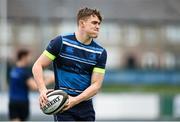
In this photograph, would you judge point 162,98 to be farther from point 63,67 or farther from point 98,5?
point 98,5

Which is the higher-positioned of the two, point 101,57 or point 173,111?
point 101,57

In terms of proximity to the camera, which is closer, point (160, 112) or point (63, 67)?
point (63, 67)

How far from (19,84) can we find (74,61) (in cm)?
560

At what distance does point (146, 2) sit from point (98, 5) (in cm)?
630

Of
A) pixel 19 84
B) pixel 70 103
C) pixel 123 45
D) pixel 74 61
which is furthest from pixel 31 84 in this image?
pixel 123 45

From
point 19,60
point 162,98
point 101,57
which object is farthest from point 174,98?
point 101,57

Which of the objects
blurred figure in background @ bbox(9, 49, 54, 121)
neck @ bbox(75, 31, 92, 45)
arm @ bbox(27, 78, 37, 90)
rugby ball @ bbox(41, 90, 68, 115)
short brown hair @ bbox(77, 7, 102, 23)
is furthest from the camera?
blurred figure in background @ bbox(9, 49, 54, 121)

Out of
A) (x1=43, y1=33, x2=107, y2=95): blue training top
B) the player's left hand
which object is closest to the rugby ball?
the player's left hand

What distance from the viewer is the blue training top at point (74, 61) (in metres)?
7.36

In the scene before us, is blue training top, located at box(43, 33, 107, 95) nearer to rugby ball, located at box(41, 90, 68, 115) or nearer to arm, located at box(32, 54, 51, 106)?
arm, located at box(32, 54, 51, 106)

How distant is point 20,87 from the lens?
42.4 feet

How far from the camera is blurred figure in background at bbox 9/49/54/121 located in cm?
1277

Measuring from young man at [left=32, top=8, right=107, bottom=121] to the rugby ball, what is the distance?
143mm

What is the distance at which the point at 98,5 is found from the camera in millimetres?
34781
